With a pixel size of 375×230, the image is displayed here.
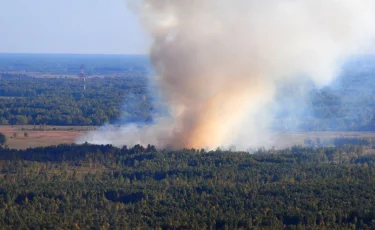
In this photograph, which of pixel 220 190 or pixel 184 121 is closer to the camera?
pixel 220 190

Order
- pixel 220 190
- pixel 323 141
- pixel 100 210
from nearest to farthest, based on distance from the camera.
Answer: pixel 100 210, pixel 220 190, pixel 323 141

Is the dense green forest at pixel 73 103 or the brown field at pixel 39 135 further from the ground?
the dense green forest at pixel 73 103

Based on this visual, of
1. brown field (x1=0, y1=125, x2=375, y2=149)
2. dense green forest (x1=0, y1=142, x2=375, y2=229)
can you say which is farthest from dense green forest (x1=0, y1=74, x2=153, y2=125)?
dense green forest (x1=0, y1=142, x2=375, y2=229)

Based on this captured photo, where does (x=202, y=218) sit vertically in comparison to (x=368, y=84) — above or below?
below

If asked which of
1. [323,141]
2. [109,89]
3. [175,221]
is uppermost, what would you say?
[109,89]

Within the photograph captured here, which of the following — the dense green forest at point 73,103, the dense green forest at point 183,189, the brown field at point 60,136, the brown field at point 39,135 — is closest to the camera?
the dense green forest at point 183,189

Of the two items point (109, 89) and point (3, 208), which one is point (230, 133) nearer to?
point (3, 208)

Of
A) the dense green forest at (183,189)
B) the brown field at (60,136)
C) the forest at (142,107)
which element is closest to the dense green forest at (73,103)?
the forest at (142,107)

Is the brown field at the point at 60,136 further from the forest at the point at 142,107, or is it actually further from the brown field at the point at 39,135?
the forest at the point at 142,107

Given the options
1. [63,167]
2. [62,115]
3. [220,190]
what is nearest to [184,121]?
[63,167]
